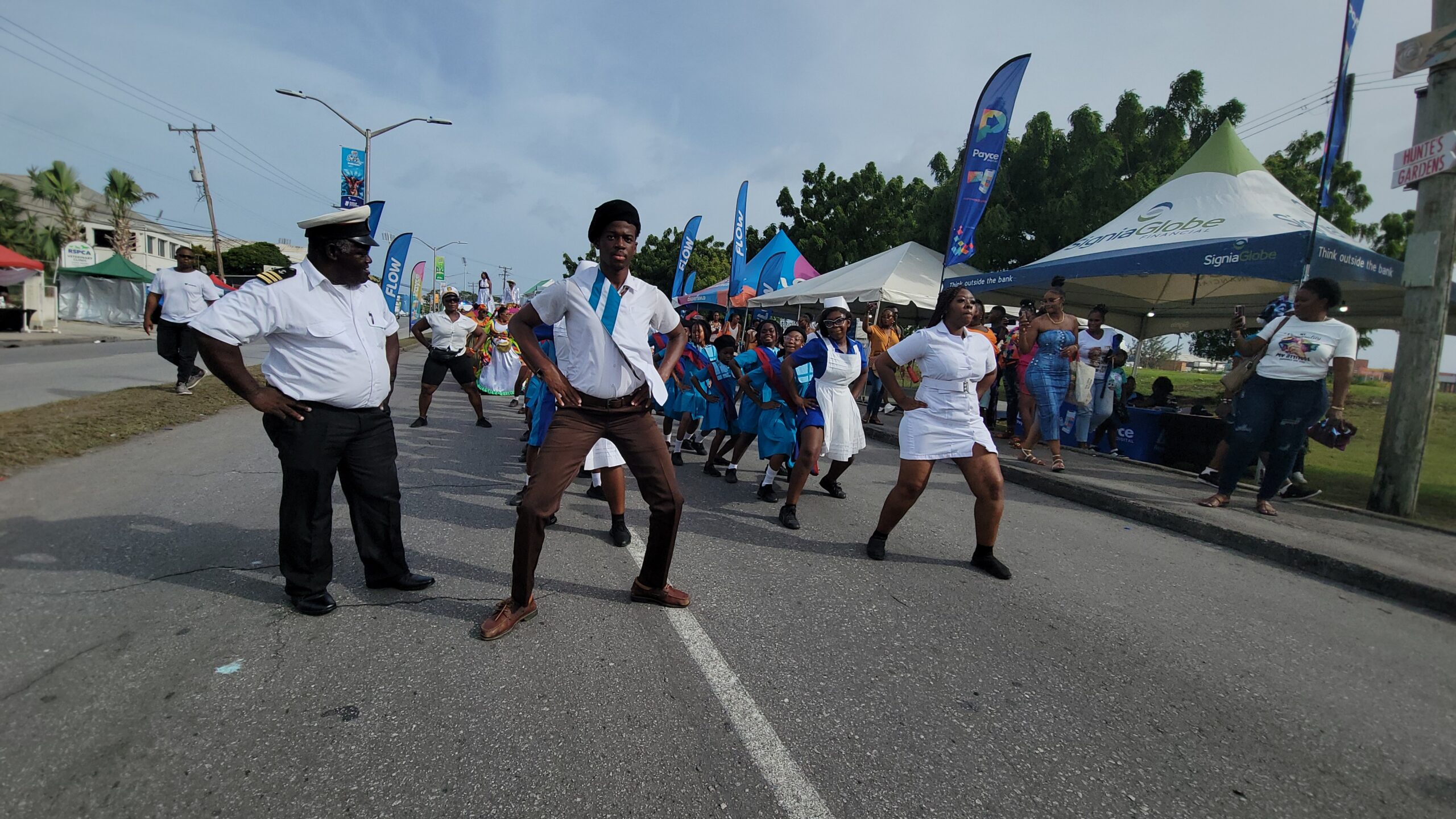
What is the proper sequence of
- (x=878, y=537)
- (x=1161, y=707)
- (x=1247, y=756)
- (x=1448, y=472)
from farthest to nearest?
(x=1448, y=472)
(x=878, y=537)
(x=1161, y=707)
(x=1247, y=756)

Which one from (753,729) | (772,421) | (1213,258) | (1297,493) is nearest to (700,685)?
(753,729)

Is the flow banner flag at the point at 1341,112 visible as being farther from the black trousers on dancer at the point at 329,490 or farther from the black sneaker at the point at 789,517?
the black trousers on dancer at the point at 329,490

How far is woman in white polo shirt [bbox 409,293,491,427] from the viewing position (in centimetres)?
923

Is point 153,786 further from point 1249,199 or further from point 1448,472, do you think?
point 1249,199

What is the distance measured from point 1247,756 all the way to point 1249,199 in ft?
34.3

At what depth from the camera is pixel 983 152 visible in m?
11.5

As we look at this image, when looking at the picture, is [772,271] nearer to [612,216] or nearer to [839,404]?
[839,404]

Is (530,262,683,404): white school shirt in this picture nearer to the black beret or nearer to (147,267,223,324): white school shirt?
the black beret

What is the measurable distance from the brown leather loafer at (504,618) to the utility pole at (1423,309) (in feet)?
24.9

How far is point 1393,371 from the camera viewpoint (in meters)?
6.54

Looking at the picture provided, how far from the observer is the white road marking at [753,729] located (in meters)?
2.23

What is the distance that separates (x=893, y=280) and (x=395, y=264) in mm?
12736

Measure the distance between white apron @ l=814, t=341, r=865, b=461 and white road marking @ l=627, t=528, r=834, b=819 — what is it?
2623 mm

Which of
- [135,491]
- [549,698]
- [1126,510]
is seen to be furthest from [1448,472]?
[135,491]
